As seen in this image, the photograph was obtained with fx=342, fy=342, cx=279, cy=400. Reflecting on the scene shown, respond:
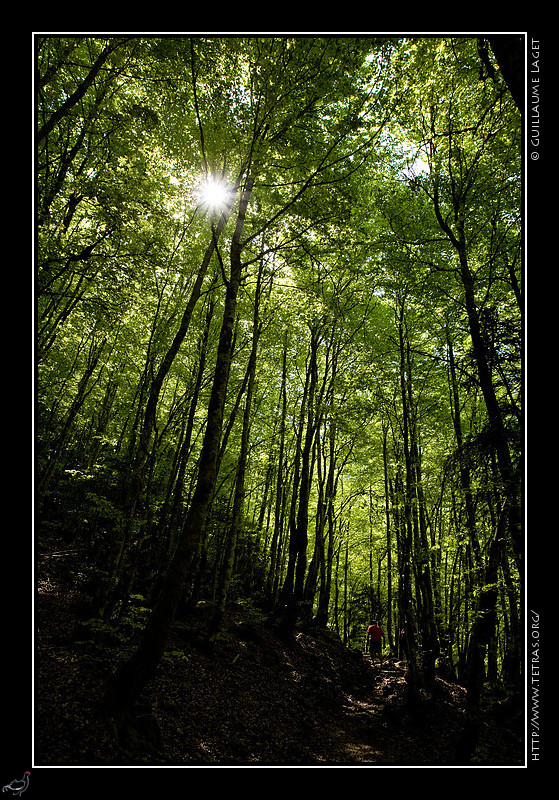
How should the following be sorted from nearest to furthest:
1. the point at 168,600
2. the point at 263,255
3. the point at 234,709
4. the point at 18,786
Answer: the point at 18,786
the point at 168,600
the point at 234,709
the point at 263,255

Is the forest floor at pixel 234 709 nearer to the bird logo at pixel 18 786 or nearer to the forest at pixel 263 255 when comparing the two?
the forest at pixel 263 255

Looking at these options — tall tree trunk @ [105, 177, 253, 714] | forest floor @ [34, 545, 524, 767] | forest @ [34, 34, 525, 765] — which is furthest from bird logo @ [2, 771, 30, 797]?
tall tree trunk @ [105, 177, 253, 714]

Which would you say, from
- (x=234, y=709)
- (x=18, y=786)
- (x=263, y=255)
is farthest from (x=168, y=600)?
(x=263, y=255)

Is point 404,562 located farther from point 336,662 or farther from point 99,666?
point 99,666

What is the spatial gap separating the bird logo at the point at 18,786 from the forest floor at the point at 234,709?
0.25m

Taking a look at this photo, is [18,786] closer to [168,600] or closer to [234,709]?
[168,600]

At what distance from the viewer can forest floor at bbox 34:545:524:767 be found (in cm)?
409

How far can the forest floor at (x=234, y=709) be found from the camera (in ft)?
13.4

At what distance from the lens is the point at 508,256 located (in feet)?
24.5

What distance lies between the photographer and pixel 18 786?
229cm

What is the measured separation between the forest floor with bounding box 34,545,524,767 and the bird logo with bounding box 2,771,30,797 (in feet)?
0.83

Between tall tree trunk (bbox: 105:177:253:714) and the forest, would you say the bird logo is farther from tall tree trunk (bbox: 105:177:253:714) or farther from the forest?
tall tree trunk (bbox: 105:177:253:714)

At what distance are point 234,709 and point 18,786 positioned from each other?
557 cm
